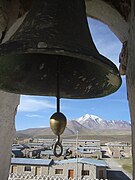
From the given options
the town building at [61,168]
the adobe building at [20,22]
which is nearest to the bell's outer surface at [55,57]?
the adobe building at [20,22]

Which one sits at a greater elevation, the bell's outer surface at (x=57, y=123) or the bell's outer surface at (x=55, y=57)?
the bell's outer surface at (x=55, y=57)

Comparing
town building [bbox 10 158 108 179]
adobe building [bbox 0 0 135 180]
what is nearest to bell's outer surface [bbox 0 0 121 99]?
adobe building [bbox 0 0 135 180]

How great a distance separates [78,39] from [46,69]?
0.47m

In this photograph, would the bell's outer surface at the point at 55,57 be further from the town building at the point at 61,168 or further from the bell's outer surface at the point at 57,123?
the town building at the point at 61,168

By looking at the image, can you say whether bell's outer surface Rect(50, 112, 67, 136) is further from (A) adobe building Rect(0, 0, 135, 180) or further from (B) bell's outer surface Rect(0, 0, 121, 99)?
(A) adobe building Rect(0, 0, 135, 180)

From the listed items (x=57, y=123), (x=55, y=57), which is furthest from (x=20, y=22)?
(x=57, y=123)

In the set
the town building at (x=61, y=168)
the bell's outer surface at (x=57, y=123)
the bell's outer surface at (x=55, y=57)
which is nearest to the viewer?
the bell's outer surface at (x=55, y=57)

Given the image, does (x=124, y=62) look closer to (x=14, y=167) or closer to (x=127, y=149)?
(x=14, y=167)

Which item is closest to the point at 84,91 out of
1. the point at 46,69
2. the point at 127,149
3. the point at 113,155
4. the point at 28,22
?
the point at 46,69

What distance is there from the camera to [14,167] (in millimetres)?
14812

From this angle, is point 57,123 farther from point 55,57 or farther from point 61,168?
point 61,168

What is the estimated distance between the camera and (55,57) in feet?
5.31

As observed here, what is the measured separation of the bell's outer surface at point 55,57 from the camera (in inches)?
41.9

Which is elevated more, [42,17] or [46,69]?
[42,17]
